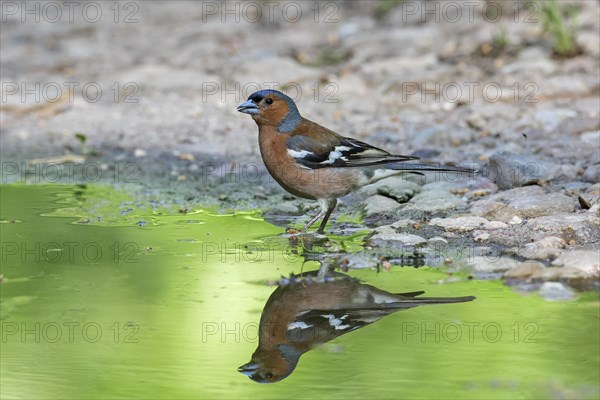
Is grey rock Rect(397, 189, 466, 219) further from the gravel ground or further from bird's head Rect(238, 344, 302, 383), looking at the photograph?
bird's head Rect(238, 344, 302, 383)

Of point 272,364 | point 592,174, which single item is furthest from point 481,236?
point 272,364

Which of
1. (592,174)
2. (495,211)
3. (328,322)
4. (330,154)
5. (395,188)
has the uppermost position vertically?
(330,154)

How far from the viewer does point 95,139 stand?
9.06 meters

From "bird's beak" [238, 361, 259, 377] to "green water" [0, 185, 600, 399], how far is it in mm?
39

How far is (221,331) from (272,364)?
47 centimetres

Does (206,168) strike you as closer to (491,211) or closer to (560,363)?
(491,211)

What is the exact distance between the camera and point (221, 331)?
4559 millimetres

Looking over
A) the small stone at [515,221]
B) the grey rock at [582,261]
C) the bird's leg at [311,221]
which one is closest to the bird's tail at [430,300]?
the grey rock at [582,261]

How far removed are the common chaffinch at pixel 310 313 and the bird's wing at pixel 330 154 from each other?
1314 millimetres

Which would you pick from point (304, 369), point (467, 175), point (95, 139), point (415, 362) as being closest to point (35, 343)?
point (304, 369)

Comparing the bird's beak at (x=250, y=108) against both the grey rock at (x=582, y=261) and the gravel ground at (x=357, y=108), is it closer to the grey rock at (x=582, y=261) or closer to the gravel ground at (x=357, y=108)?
the gravel ground at (x=357, y=108)

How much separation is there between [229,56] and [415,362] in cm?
717

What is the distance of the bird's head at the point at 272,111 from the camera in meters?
6.70

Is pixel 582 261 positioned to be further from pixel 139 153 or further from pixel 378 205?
pixel 139 153
